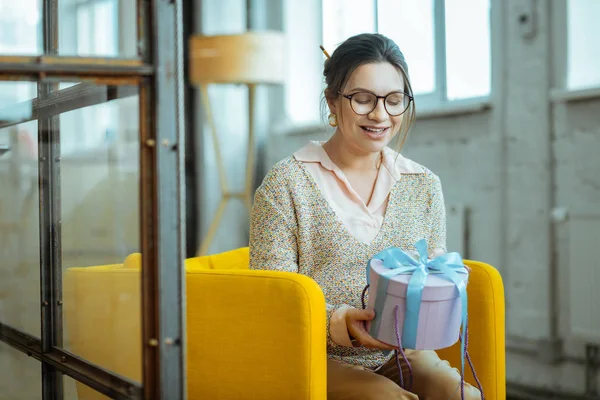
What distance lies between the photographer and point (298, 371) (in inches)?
46.7

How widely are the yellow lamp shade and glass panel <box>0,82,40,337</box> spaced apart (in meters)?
2.65

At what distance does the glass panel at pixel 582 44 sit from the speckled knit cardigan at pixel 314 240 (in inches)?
51.8

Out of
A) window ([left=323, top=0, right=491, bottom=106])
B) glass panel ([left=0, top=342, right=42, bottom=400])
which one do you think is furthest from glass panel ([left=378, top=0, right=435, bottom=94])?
glass panel ([left=0, top=342, right=42, bottom=400])

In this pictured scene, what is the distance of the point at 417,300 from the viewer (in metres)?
1.09

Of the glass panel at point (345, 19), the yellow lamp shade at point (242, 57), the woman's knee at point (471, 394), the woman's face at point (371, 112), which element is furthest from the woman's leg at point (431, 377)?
the yellow lamp shade at point (242, 57)

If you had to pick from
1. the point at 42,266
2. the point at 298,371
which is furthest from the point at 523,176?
the point at 42,266

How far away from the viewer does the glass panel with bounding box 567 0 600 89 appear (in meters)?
2.43

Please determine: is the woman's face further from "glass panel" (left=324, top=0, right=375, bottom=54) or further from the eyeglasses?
"glass panel" (left=324, top=0, right=375, bottom=54)

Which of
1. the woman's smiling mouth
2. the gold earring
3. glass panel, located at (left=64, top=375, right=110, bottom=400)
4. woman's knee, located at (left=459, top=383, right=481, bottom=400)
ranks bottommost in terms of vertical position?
woman's knee, located at (left=459, top=383, right=481, bottom=400)

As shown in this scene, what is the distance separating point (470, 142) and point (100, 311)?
6.83ft

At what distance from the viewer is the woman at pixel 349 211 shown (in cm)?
138

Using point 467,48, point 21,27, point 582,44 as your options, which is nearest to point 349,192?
point 21,27

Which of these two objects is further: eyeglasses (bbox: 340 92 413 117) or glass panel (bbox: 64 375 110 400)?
eyeglasses (bbox: 340 92 413 117)

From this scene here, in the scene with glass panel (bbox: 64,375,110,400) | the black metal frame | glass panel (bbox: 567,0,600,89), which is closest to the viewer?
the black metal frame
